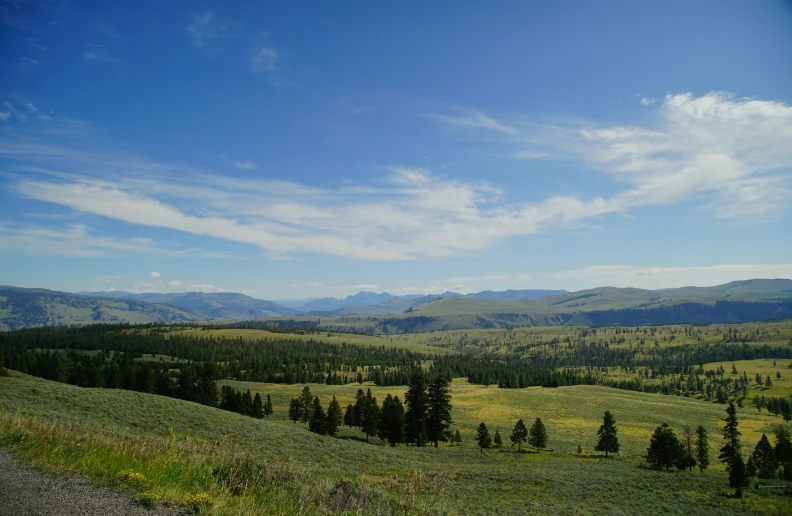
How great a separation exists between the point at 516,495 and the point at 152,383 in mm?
80179

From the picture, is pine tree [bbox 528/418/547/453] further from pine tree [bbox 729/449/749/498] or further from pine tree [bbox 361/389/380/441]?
pine tree [bbox 361/389/380/441]

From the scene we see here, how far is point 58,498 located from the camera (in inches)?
303

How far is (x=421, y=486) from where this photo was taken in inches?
396

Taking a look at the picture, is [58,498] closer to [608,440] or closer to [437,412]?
[437,412]

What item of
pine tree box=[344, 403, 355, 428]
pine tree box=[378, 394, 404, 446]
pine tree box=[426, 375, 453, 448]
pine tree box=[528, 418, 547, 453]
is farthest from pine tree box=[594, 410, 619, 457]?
pine tree box=[344, 403, 355, 428]

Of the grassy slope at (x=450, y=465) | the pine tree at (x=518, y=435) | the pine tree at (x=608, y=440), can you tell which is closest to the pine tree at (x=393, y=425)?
the grassy slope at (x=450, y=465)

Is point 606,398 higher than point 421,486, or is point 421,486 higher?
point 421,486

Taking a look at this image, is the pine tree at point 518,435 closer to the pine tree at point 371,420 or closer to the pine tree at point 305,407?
the pine tree at point 371,420

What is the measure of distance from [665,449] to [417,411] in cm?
3455

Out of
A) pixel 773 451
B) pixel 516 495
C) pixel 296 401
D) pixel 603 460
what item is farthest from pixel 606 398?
pixel 516 495

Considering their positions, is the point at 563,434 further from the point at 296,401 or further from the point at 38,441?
the point at 38,441

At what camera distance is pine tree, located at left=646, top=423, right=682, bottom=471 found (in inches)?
2094

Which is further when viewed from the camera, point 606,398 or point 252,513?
point 606,398

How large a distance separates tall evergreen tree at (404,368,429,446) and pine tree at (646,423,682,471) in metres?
32.2
